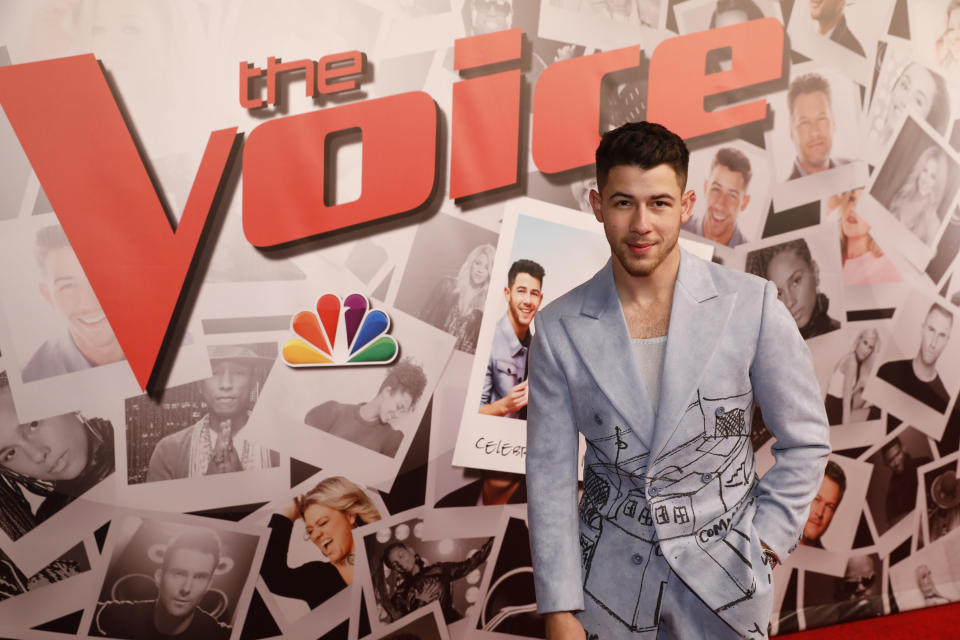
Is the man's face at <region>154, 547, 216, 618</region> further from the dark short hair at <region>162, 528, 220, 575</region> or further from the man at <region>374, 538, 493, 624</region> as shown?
the man at <region>374, 538, 493, 624</region>

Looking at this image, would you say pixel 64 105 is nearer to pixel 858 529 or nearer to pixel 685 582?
pixel 685 582

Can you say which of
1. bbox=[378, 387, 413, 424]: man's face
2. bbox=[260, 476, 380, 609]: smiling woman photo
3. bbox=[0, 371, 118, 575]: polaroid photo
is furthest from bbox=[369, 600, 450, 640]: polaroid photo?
bbox=[0, 371, 118, 575]: polaroid photo

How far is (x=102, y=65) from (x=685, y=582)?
88.3 inches

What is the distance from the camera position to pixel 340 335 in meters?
2.47

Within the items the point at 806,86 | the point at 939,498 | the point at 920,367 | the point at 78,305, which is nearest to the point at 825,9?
the point at 806,86

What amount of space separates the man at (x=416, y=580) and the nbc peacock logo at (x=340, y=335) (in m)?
0.67

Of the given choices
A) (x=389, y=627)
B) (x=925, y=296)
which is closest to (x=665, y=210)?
(x=389, y=627)

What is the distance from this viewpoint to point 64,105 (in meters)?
2.28

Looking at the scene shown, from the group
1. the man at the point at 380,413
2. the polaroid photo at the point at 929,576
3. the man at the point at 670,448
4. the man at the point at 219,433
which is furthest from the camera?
the polaroid photo at the point at 929,576

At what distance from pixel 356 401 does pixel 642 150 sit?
1.50 meters

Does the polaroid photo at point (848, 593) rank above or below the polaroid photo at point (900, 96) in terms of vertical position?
below

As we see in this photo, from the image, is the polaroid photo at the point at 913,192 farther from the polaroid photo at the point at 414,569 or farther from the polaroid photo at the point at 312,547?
the polaroid photo at the point at 312,547

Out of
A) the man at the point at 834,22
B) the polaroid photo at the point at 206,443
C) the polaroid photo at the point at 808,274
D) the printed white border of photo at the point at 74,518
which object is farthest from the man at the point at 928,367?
the printed white border of photo at the point at 74,518

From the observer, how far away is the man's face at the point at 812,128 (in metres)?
2.93
